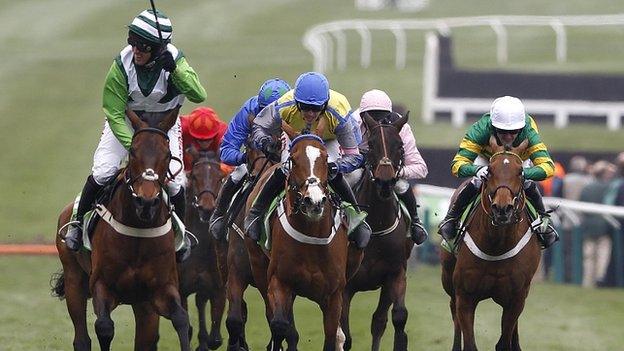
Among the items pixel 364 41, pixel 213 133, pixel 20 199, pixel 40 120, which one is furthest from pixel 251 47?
pixel 213 133

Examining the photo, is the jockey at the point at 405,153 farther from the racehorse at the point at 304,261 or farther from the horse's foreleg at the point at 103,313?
the horse's foreleg at the point at 103,313

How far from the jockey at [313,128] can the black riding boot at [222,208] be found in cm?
77

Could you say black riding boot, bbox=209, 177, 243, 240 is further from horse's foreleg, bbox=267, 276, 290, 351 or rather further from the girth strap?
the girth strap

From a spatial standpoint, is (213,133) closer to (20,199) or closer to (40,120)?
(20,199)

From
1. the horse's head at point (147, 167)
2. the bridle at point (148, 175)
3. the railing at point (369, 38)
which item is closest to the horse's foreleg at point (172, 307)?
the horse's head at point (147, 167)

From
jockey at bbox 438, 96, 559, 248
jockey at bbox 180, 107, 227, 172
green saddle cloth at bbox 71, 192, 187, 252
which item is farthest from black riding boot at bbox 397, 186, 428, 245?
green saddle cloth at bbox 71, 192, 187, 252

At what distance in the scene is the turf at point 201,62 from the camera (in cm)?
2427

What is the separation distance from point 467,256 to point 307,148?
1625 mm

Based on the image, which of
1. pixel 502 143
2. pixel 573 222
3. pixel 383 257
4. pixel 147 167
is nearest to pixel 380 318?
pixel 383 257

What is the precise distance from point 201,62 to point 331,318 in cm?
2329

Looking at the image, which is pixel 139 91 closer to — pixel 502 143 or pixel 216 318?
pixel 502 143

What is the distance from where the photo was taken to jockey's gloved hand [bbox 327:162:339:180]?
9.81 metres

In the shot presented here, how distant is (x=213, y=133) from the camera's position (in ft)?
40.4

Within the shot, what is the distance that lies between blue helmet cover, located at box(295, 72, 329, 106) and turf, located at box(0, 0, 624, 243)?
37.3 feet
